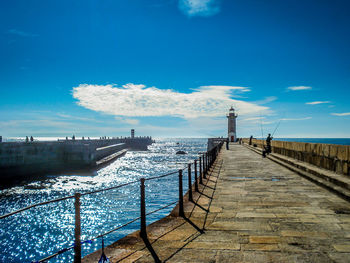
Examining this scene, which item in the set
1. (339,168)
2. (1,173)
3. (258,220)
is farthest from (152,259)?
(1,173)

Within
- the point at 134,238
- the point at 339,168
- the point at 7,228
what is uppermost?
the point at 339,168

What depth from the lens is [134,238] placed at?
426 centimetres

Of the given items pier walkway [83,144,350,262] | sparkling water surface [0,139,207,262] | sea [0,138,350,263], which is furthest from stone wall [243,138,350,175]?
sparkling water surface [0,139,207,262]

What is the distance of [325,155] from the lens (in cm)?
953

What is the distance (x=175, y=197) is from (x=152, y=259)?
13300 mm

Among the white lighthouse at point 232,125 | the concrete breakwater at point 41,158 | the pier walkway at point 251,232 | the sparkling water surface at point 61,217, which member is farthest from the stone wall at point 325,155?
the white lighthouse at point 232,125

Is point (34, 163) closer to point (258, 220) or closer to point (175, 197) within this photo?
point (175, 197)

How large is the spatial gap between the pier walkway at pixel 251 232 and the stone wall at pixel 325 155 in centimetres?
146

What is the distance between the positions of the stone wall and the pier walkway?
1.46 metres

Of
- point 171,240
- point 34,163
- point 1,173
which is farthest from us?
point 34,163

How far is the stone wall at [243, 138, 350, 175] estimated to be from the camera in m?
7.95

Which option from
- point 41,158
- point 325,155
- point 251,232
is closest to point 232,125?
point 41,158

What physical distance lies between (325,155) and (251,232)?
269 inches

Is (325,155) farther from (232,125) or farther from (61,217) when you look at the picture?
(232,125)
